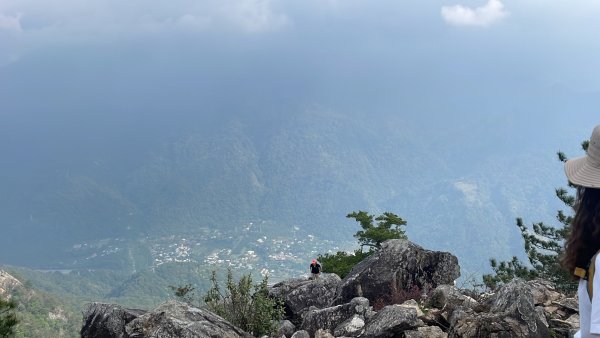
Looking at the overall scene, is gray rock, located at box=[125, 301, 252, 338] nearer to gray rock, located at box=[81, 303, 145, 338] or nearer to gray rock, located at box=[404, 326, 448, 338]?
gray rock, located at box=[81, 303, 145, 338]

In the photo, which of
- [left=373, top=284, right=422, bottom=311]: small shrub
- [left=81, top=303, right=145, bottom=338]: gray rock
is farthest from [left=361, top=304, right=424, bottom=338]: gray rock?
[left=81, top=303, right=145, bottom=338]: gray rock

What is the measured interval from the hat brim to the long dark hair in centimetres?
10

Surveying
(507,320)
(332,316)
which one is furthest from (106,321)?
(507,320)

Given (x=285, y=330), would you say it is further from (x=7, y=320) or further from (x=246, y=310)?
(x=7, y=320)

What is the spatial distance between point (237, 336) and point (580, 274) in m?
8.16

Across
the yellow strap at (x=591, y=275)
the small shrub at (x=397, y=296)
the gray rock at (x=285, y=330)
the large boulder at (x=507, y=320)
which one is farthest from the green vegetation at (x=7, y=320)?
the yellow strap at (x=591, y=275)

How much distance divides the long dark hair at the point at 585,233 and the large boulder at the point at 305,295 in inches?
496

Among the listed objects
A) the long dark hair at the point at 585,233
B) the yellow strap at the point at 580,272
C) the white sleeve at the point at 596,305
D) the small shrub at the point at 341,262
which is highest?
the small shrub at the point at 341,262

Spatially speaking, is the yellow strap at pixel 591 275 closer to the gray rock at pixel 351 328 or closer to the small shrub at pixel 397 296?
the gray rock at pixel 351 328

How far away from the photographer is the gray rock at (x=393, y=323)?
10.5 m

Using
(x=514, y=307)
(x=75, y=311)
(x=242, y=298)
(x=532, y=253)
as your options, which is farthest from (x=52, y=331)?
(x=514, y=307)

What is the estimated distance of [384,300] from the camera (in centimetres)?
1486

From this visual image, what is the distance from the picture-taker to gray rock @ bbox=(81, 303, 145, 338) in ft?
43.6

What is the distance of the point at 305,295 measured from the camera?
57.6 ft
